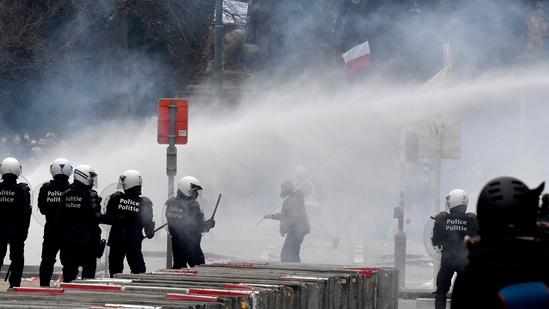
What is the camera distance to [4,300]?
6.63 metres

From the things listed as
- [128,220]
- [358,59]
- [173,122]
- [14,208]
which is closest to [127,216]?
[128,220]

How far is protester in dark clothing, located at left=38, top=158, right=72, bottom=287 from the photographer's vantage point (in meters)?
12.9

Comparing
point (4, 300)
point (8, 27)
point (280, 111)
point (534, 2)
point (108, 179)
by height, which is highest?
point (534, 2)

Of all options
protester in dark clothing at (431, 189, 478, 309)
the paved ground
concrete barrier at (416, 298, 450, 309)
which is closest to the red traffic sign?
the paved ground

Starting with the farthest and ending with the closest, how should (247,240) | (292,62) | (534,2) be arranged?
(534,2) → (292,62) → (247,240)

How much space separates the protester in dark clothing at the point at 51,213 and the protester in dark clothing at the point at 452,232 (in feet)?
12.3

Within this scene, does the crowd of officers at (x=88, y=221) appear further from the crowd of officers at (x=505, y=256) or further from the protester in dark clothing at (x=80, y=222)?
the crowd of officers at (x=505, y=256)

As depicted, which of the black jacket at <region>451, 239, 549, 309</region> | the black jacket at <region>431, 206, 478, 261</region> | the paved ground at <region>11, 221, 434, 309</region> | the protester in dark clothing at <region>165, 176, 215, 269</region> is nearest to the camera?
the black jacket at <region>451, 239, 549, 309</region>

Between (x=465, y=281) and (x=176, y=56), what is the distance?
90.9ft

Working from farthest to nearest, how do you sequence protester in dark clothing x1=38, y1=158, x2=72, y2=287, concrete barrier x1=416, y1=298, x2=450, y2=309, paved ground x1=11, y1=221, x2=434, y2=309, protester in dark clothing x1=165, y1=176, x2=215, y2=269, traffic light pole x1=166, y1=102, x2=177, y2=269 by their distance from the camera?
1. paved ground x1=11, y1=221, x2=434, y2=309
2. traffic light pole x1=166, y1=102, x2=177, y2=269
3. concrete barrier x1=416, y1=298, x2=450, y2=309
4. protester in dark clothing x1=165, y1=176, x2=215, y2=269
5. protester in dark clothing x1=38, y1=158, x2=72, y2=287

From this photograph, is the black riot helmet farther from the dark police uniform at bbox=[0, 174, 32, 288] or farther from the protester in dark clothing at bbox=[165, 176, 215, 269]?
the dark police uniform at bbox=[0, 174, 32, 288]

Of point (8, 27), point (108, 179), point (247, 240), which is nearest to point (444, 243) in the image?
point (108, 179)

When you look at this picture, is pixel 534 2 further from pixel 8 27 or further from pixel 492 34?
pixel 8 27

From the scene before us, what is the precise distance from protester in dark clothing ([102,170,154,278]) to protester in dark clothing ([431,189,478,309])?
9.24 feet
